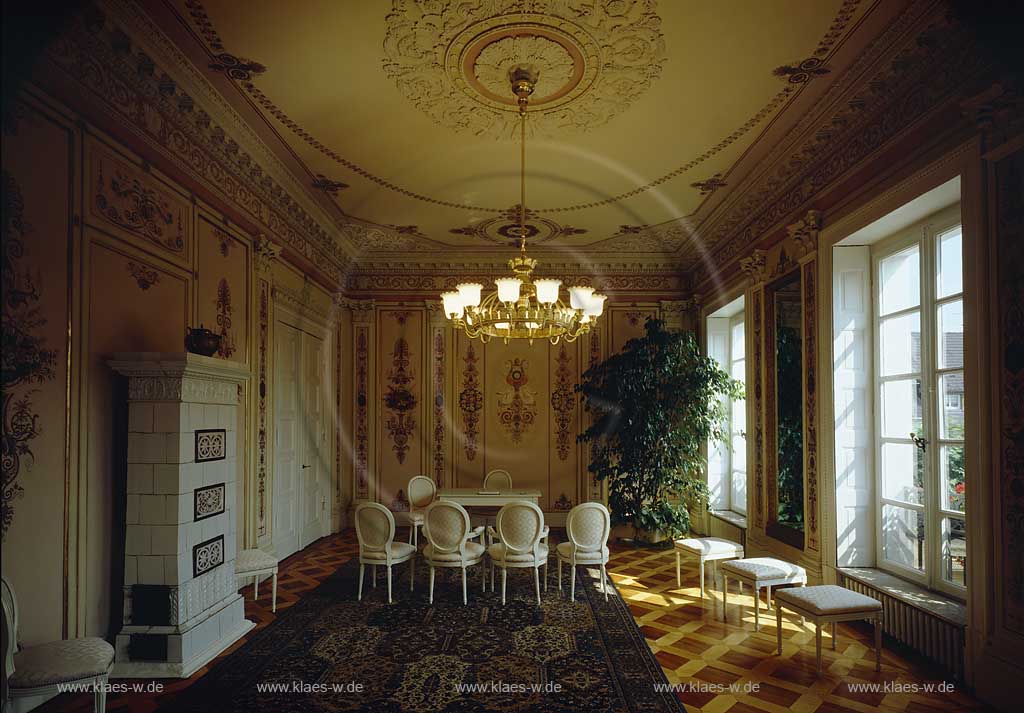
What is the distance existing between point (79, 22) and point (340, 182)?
8.37 feet

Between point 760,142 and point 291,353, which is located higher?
point 760,142

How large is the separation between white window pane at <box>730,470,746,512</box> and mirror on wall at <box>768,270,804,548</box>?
1584mm

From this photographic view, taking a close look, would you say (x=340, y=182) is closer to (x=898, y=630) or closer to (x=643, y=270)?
(x=643, y=270)

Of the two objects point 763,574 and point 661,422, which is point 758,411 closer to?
point 661,422

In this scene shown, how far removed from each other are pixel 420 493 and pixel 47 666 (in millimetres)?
4323

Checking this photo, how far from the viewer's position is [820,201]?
4.52 m

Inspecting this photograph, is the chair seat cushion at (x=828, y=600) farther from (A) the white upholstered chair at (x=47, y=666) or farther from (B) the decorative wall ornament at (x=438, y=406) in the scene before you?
(B) the decorative wall ornament at (x=438, y=406)

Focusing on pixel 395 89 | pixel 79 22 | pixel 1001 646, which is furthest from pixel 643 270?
pixel 79 22

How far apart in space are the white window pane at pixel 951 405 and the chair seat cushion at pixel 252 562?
4.35m

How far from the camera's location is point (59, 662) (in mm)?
2576

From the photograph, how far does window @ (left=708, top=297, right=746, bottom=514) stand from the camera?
7.02m

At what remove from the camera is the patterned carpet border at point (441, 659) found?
9.93 feet

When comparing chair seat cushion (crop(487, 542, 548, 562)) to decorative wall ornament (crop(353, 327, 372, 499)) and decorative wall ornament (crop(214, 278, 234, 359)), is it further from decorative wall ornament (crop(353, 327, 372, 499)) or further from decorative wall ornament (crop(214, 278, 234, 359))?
decorative wall ornament (crop(353, 327, 372, 499))

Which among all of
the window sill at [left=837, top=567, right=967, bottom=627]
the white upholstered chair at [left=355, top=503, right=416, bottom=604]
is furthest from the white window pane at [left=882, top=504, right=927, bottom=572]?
the white upholstered chair at [left=355, top=503, right=416, bottom=604]
